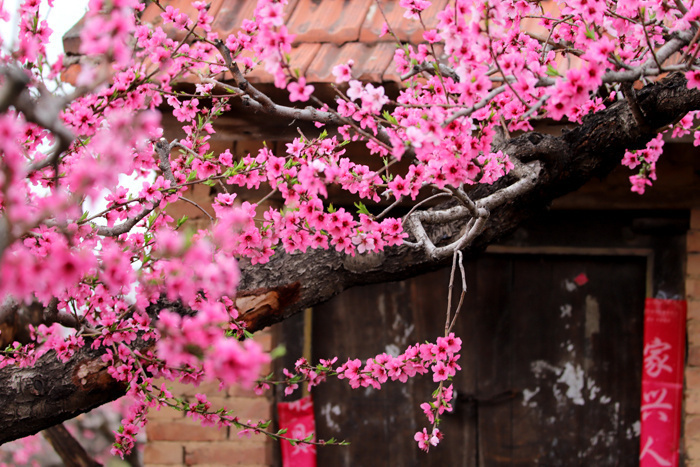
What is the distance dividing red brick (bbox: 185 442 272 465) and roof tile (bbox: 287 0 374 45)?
6.40 feet

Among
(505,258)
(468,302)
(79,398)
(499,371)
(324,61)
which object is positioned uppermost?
(324,61)

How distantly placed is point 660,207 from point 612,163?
3.72 feet

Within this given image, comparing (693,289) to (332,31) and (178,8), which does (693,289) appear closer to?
(332,31)

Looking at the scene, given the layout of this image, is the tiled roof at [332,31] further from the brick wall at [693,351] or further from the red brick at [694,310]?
the red brick at [694,310]

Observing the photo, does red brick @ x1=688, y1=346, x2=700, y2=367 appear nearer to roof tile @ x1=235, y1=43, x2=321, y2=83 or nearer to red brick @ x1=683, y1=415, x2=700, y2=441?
red brick @ x1=683, y1=415, x2=700, y2=441

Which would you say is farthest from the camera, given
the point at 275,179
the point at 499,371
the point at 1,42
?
the point at 499,371

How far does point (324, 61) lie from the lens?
9.31 feet

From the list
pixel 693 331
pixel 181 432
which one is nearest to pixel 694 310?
pixel 693 331

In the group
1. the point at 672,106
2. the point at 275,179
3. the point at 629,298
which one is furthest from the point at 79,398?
the point at 629,298

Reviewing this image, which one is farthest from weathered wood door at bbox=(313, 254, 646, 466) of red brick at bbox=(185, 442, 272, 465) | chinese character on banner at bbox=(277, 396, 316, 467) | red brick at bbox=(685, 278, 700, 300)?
red brick at bbox=(185, 442, 272, 465)

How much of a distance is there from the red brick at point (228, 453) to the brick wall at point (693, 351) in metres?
1.97

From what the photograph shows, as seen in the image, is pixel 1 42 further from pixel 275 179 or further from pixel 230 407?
pixel 230 407

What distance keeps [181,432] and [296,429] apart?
568 millimetres

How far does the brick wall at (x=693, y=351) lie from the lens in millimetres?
3092
